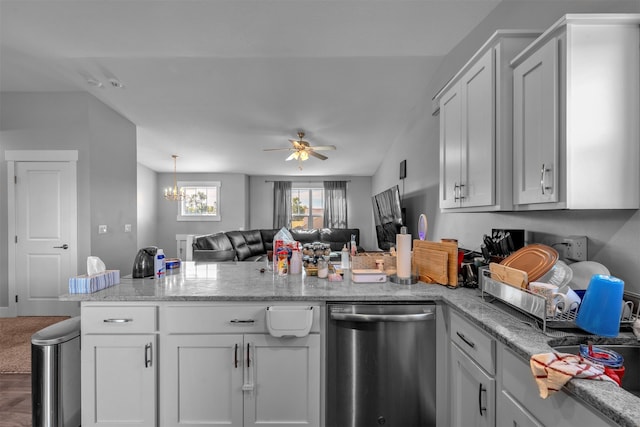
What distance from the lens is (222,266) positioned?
2.49 metres

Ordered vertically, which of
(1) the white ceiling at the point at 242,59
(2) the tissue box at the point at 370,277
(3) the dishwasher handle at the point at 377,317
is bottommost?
(3) the dishwasher handle at the point at 377,317

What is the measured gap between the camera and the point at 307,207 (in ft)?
26.8

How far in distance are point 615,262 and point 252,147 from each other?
18.0 ft

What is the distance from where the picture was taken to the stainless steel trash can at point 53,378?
1606 millimetres

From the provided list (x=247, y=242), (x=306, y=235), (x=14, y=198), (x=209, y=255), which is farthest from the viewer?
(x=306, y=235)

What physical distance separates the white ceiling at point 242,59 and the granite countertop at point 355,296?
2191mm

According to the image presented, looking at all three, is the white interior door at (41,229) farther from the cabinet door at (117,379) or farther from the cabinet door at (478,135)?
the cabinet door at (478,135)

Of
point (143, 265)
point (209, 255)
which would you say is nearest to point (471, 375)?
point (143, 265)

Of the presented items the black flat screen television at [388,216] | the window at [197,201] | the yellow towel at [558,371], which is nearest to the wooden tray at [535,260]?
the yellow towel at [558,371]

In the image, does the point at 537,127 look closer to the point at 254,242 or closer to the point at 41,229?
the point at 41,229

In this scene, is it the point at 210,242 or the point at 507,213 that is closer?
the point at 507,213

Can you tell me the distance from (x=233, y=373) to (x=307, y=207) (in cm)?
667

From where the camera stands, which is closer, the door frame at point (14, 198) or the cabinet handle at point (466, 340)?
the cabinet handle at point (466, 340)

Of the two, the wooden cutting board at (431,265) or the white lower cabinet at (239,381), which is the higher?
the wooden cutting board at (431,265)
